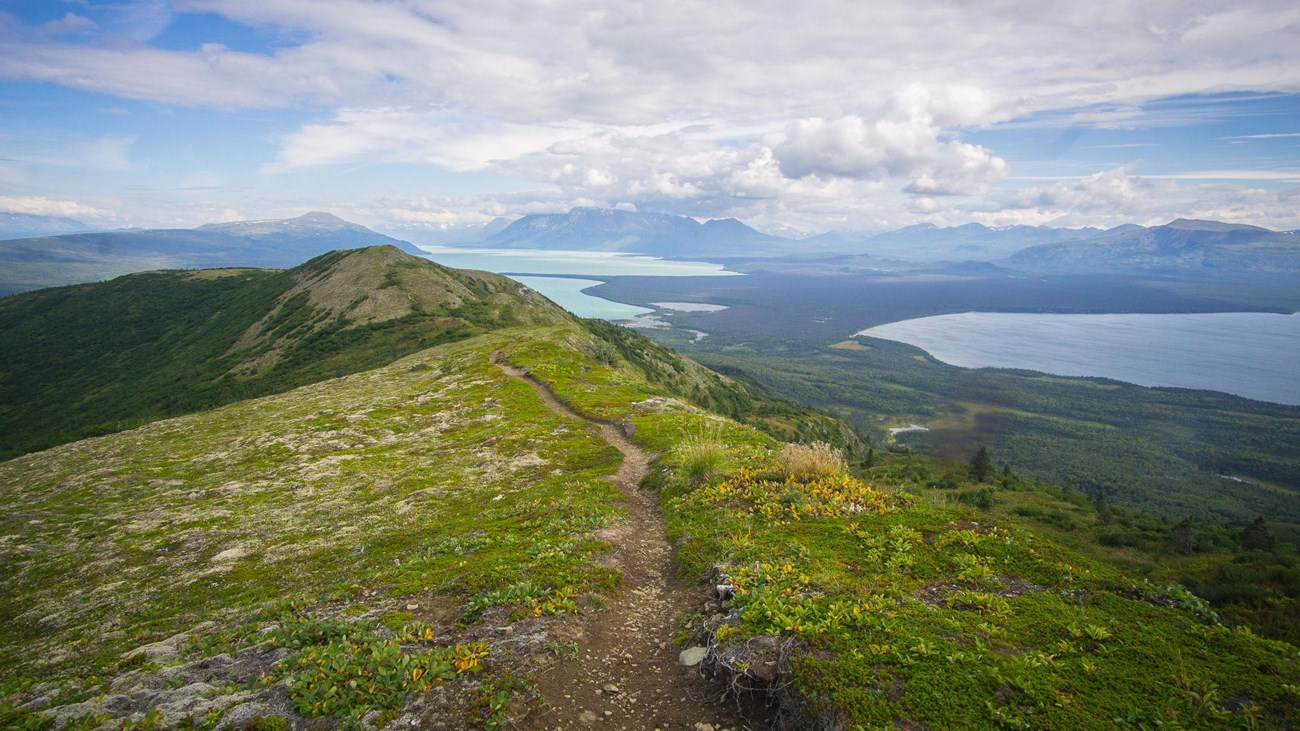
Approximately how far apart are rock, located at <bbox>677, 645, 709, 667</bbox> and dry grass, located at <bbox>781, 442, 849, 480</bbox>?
8.20m

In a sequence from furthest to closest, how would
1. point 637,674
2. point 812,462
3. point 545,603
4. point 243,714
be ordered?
point 812,462, point 545,603, point 637,674, point 243,714

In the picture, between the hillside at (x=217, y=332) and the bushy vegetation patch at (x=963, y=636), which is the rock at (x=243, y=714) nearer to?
the bushy vegetation patch at (x=963, y=636)

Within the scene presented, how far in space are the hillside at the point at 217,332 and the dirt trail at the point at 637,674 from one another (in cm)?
5680

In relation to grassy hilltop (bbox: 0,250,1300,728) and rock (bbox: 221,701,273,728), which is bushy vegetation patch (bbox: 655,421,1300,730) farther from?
rock (bbox: 221,701,273,728)

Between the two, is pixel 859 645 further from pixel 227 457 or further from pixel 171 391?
pixel 171 391

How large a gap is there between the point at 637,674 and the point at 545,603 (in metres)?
2.41

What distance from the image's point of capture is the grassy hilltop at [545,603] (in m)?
6.98

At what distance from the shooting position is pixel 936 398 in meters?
191

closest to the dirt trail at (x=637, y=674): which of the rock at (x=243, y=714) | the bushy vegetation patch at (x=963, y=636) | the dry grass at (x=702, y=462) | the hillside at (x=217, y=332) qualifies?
the bushy vegetation patch at (x=963, y=636)

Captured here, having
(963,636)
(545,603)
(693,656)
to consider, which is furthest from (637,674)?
(963,636)

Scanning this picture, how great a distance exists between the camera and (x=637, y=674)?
874cm

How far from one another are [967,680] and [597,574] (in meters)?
7.26

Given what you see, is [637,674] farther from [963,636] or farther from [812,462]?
[812,462]

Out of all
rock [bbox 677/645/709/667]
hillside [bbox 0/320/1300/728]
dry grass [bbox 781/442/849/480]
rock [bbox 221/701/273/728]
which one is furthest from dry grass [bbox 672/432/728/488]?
rock [bbox 221/701/273/728]
